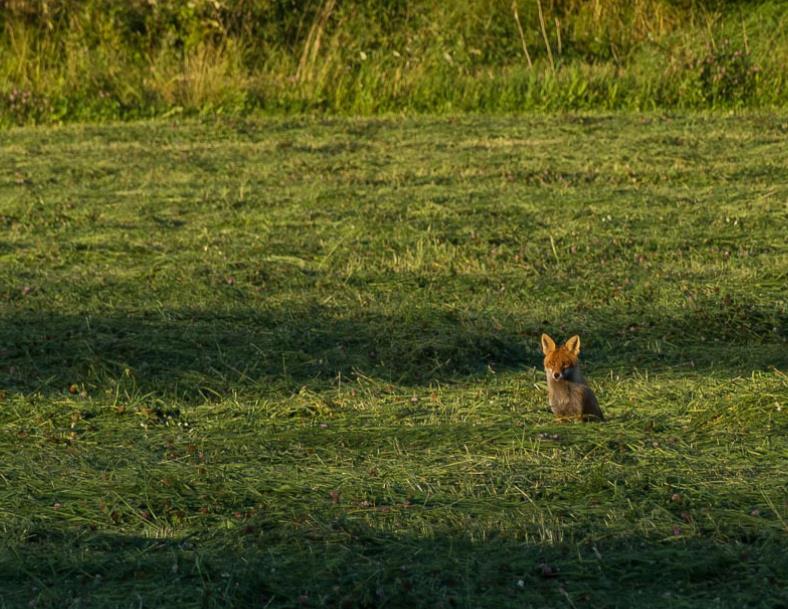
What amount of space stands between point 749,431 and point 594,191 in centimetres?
584

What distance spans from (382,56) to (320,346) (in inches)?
384

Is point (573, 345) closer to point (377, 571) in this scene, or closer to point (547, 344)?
point (547, 344)

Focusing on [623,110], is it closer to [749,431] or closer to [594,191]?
[594,191]

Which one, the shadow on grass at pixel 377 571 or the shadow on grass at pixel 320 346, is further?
the shadow on grass at pixel 320 346

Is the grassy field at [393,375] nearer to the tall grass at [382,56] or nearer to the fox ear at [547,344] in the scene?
the fox ear at [547,344]

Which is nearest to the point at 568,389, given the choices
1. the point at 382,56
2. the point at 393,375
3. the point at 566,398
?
the point at 566,398

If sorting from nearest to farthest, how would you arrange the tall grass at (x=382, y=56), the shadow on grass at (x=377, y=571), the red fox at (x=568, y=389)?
1. the shadow on grass at (x=377, y=571)
2. the red fox at (x=568, y=389)
3. the tall grass at (x=382, y=56)

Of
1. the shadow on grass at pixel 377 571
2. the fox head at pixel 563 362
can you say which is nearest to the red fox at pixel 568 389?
the fox head at pixel 563 362

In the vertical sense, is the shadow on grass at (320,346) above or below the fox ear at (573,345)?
below

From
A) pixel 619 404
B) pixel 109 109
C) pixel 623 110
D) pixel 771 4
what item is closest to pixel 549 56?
pixel 623 110

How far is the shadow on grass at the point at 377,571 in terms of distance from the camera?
3.74 meters

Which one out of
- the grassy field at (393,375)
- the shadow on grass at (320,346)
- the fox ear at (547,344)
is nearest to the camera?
the grassy field at (393,375)

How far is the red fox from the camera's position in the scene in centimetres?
546

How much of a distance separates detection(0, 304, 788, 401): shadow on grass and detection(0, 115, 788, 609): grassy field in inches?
0.9
